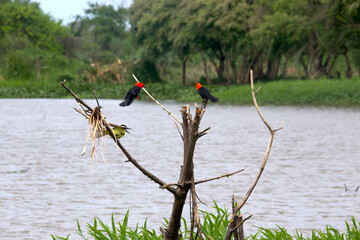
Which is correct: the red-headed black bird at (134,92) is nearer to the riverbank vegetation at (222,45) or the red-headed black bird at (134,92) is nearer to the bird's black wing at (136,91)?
the bird's black wing at (136,91)

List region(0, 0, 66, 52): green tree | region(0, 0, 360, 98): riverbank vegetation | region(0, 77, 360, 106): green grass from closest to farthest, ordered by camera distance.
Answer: region(0, 77, 360, 106): green grass, region(0, 0, 360, 98): riverbank vegetation, region(0, 0, 66, 52): green tree

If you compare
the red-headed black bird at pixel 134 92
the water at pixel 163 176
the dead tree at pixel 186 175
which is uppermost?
the red-headed black bird at pixel 134 92

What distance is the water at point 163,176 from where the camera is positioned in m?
7.33

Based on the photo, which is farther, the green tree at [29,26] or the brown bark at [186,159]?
the green tree at [29,26]

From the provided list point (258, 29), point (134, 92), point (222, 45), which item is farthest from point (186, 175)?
point (222, 45)

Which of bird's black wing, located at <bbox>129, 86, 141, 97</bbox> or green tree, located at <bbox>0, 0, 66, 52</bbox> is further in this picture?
green tree, located at <bbox>0, 0, 66, 52</bbox>

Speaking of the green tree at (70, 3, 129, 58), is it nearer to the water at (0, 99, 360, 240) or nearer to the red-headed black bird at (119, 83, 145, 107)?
the water at (0, 99, 360, 240)

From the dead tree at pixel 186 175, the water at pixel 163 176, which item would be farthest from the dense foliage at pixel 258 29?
the dead tree at pixel 186 175

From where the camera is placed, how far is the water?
289 inches

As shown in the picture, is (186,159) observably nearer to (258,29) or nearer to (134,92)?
(134,92)

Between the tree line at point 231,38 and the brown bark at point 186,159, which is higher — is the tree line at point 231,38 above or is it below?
above

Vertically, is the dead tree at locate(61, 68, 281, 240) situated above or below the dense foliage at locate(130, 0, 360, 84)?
below

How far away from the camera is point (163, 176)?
10422 mm

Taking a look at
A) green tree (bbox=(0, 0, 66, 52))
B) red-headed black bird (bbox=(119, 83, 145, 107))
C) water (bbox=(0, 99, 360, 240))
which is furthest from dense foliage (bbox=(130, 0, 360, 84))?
red-headed black bird (bbox=(119, 83, 145, 107))
